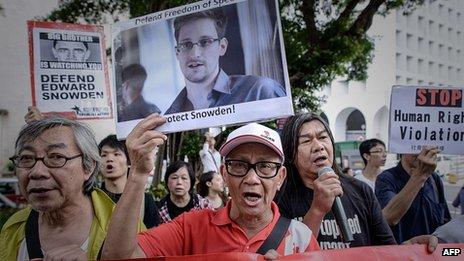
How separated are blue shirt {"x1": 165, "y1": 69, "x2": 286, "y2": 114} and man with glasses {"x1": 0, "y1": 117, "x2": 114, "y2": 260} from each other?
0.49 metres

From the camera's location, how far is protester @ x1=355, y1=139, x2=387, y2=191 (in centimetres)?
558

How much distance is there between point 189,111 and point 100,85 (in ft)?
4.63

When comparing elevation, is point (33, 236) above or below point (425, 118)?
below

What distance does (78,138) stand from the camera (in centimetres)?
224

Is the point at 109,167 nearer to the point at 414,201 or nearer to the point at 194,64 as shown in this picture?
the point at 194,64

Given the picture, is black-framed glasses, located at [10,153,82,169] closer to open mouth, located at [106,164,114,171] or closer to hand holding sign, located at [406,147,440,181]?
open mouth, located at [106,164,114,171]

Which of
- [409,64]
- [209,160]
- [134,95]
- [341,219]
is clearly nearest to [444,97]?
[341,219]

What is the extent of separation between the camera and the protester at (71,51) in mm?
3713

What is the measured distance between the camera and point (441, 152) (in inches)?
134

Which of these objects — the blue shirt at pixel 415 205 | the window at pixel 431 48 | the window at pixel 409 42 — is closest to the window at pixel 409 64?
the window at pixel 409 42

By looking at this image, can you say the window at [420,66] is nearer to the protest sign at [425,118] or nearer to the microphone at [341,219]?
the protest sign at [425,118]

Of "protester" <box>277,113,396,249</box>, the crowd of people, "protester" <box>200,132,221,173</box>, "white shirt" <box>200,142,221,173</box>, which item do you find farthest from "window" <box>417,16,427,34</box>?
the crowd of people

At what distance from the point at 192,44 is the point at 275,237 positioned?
3.54 feet

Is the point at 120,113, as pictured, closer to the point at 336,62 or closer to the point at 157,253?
the point at 157,253
